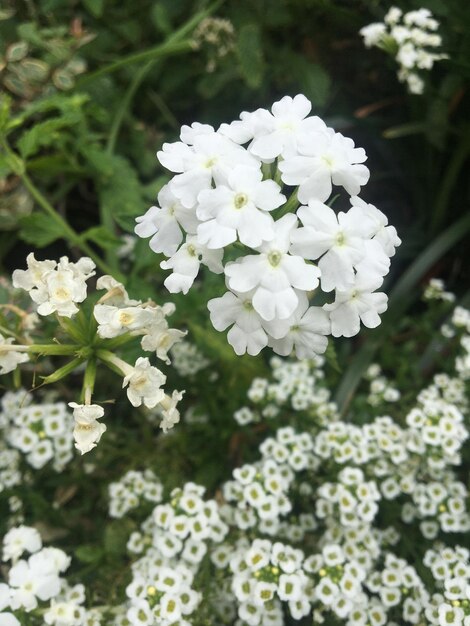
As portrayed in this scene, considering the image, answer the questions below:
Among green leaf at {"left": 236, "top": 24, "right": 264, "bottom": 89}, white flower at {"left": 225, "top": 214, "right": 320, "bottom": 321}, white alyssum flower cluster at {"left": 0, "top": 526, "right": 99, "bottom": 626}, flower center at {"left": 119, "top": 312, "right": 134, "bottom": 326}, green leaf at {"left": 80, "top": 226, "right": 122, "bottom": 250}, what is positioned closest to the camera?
white flower at {"left": 225, "top": 214, "right": 320, "bottom": 321}

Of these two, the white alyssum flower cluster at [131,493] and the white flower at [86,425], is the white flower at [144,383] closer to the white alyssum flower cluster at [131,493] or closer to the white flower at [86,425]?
the white flower at [86,425]

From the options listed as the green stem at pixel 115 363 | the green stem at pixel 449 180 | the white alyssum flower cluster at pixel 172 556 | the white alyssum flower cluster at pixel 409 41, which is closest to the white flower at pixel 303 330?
the green stem at pixel 115 363

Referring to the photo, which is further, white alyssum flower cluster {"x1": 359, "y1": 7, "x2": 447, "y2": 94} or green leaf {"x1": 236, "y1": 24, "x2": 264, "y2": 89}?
green leaf {"x1": 236, "y1": 24, "x2": 264, "y2": 89}

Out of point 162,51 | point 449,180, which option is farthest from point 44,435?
point 449,180

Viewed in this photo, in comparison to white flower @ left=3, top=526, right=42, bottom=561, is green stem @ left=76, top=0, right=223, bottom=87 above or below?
above

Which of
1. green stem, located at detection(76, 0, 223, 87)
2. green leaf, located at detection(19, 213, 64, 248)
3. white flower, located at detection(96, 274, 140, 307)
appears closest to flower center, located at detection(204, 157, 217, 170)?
white flower, located at detection(96, 274, 140, 307)

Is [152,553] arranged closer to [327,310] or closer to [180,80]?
[327,310]

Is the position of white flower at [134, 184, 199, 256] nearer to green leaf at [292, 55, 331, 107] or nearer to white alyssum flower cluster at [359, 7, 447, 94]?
white alyssum flower cluster at [359, 7, 447, 94]
